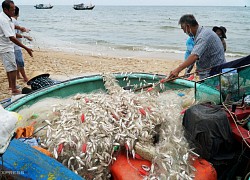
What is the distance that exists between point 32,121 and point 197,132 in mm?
2364

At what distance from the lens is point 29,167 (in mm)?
2402

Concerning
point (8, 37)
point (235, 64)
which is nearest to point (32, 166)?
point (235, 64)

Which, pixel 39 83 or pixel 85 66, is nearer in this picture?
pixel 39 83

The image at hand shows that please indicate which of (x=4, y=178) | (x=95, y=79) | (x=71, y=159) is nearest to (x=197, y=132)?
(x=71, y=159)

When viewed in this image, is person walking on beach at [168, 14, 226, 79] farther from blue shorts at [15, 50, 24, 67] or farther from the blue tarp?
blue shorts at [15, 50, 24, 67]

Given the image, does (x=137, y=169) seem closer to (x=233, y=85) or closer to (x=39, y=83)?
(x=233, y=85)

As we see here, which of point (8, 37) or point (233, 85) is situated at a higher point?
point (8, 37)

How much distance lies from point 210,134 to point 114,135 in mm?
1079

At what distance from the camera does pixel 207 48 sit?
4773 millimetres

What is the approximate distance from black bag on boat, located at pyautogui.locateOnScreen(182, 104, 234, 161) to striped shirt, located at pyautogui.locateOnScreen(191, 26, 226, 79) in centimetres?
200

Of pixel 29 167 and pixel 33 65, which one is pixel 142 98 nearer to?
pixel 29 167

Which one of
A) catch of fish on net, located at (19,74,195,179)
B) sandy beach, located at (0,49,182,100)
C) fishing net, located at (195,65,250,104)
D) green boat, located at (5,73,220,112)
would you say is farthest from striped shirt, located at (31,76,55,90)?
sandy beach, located at (0,49,182,100)

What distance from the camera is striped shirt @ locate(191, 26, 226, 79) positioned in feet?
15.1

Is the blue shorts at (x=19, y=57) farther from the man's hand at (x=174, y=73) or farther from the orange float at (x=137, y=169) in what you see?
the orange float at (x=137, y=169)
